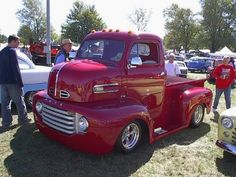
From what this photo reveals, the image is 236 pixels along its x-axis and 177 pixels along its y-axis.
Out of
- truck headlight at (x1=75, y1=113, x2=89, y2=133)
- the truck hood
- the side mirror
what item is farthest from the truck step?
truck headlight at (x1=75, y1=113, x2=89, y2=133)

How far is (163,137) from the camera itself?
273 inches

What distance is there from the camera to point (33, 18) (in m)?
59.4

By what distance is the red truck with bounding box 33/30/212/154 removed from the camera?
5277mm

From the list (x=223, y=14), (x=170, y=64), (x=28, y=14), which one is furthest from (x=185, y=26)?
(x=170, y=64)

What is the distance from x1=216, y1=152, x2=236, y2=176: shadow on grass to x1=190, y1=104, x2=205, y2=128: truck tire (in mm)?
1789

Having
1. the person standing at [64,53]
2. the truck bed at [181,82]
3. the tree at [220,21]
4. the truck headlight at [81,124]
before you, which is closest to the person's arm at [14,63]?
the person standing at [64,53]

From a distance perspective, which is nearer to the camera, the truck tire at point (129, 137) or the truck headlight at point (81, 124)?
the truck headlight at point (81, 124)

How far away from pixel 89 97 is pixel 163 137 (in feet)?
7.31

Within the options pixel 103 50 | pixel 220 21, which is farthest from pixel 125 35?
pixel 220 21

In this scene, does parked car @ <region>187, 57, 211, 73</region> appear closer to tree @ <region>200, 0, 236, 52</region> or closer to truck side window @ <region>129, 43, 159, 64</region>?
truck side window @ <region>129, 43, 159, 64</region>

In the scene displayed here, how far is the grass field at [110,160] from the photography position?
17.0 ft

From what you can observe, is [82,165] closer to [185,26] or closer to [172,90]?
[172,90]

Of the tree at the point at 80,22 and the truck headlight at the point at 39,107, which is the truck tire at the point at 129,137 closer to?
the truck headlight at the point at 39,107

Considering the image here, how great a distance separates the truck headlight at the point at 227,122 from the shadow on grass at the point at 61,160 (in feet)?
4.20
